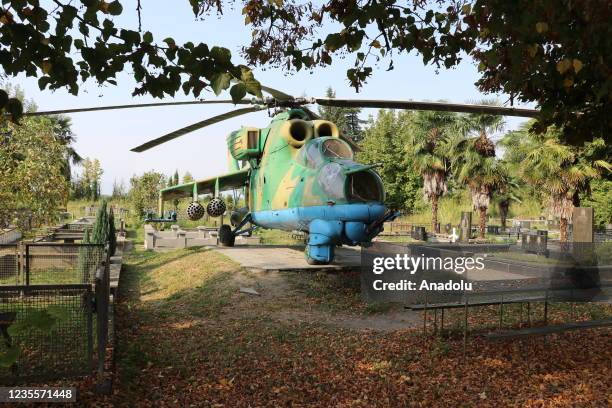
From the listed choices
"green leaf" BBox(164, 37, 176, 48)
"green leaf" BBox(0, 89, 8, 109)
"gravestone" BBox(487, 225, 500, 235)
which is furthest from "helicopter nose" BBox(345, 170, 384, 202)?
"gravestone" BBox(487, 225, 500, 235)

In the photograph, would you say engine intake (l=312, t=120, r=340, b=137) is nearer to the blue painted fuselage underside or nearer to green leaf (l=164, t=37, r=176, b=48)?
the blue painted fuselage underside

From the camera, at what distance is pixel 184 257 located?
1694 centimetres

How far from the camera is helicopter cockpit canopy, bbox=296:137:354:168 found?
37.1 ft

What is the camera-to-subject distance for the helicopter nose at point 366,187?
10578mm

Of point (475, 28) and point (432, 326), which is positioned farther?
point (432, 326)

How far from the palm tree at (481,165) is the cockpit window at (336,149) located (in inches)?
719

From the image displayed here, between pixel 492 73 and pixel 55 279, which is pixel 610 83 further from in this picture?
pixel 55 279

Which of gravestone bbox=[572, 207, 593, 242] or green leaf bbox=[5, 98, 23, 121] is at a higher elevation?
green leaf bbox=[5, 98, 23, 121]

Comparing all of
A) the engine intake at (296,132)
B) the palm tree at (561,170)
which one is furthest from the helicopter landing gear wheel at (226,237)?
the palm tree at (561,170)

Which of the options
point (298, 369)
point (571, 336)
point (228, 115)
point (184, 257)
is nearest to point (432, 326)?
point (571, 336)

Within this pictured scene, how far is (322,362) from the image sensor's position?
256 inches

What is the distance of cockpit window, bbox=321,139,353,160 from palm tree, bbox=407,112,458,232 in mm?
21583

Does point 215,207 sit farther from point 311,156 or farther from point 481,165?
point 481,165

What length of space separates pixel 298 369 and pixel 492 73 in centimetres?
406
